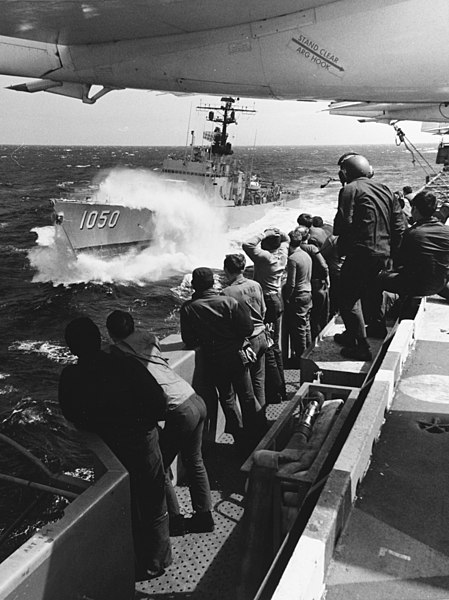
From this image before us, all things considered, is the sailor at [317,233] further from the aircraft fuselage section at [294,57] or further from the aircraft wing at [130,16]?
the aircraft wing at [130,16]

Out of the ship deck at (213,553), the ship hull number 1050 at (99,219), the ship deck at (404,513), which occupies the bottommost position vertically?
the ship hull number 1050 at (99,219)

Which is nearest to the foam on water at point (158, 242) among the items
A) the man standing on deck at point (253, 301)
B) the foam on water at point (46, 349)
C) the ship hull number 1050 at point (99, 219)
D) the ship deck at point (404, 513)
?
the ship hull number 1050 at point (99, 219)

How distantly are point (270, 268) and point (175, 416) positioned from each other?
265cm

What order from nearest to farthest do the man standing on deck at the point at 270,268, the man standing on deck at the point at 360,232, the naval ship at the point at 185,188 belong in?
the man standing on deck at the point at 360,232 → the man standing on deck at the point at 270,268 → the naval ship at the point at 185,188

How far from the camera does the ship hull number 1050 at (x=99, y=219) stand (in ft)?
98.7

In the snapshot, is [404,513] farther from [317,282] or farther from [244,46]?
[317,282]

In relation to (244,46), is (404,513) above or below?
below

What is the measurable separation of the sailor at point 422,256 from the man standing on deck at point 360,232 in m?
0.16

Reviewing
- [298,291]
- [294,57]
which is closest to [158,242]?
[298,291]

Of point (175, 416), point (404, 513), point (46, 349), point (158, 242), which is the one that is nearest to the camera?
point (404, 513)

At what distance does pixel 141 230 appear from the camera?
3269cm

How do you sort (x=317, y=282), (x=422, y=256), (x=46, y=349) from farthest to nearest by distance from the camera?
(x=46, y=349) < (x=317, y=282) < (x=422, y=256)

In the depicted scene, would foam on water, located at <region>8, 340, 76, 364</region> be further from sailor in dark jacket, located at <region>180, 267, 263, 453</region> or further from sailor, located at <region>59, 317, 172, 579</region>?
sailor, located at <region>59, 317, 172, 579</region>

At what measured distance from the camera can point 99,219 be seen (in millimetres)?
30797
